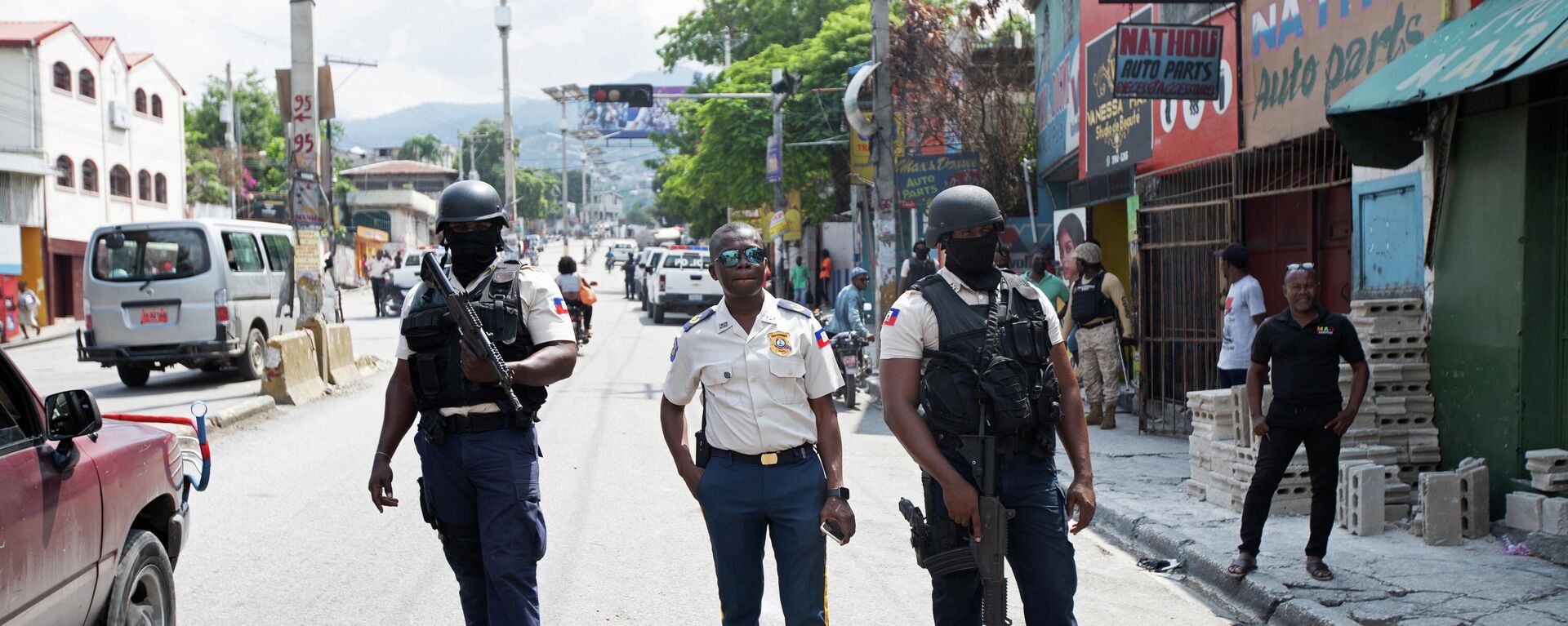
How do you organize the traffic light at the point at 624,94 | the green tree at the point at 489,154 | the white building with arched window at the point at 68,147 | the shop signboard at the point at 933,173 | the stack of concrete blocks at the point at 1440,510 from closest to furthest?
the stack of concrete blocks at the point at 1440,510
the shop signboard at the point at 933,173
the traffic light at the point at 624,94
the white building with arched window at the point at 68,147
the green tree at the point at 489,154

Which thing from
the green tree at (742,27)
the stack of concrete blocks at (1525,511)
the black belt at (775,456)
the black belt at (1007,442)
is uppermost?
the green tree at (742,27)

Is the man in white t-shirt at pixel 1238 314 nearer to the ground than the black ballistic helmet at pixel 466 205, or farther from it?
nearer to the ground

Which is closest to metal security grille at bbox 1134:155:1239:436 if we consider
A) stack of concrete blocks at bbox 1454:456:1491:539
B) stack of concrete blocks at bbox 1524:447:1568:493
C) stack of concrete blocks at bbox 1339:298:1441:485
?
stack of concrete blocks at bbox 1339:298:1441:485

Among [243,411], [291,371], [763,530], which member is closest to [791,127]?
[291,371]

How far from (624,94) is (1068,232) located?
1051 centimetres

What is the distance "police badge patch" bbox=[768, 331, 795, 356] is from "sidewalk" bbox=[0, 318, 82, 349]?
23896 millimetres

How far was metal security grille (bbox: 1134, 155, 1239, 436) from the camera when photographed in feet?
36.3

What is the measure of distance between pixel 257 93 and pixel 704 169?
3518cm

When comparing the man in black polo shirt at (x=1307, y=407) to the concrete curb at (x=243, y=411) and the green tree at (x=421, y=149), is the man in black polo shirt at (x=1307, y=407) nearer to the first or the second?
the concrete curb at (x=243, y=411)

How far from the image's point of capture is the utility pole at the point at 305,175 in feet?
50.3

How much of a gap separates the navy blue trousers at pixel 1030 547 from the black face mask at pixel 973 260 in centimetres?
56

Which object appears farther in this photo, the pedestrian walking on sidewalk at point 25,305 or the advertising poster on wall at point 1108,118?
the pedestrian walking on sidewalk at point 25,305

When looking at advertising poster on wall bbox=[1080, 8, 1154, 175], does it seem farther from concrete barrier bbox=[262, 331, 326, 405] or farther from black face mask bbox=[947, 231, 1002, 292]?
concrete barrier bbox=[262, 331, 326, 405]

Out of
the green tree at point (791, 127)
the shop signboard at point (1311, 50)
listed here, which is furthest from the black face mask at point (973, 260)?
the green tree at point (791, 127)
